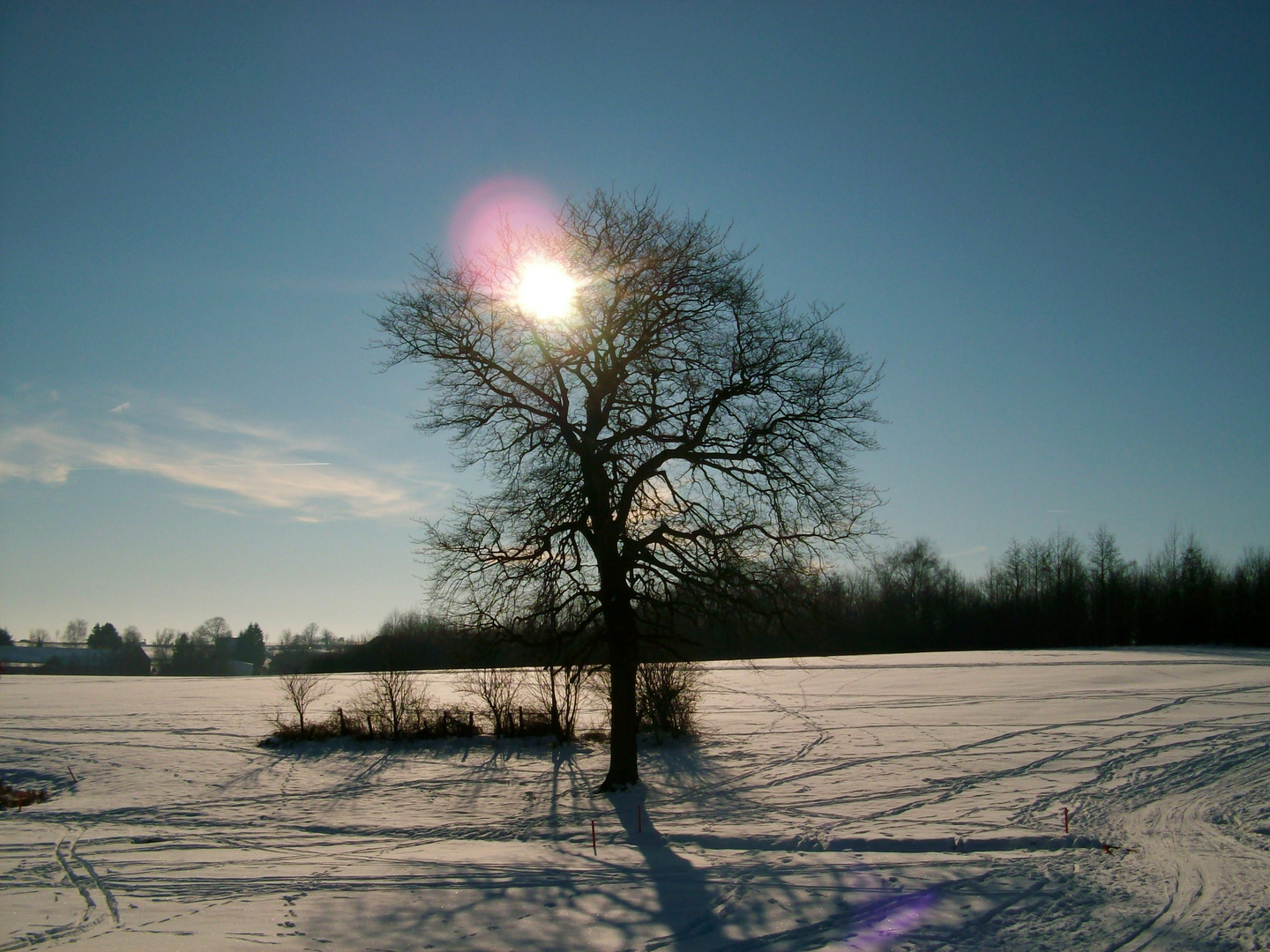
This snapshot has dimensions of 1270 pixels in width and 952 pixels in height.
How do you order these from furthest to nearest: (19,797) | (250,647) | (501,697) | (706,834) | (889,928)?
1. (250,647)
2. (501,697)
3. (19,797)
4. (706,834)
5. (889,928)

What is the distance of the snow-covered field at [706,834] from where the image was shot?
9727 millimetres

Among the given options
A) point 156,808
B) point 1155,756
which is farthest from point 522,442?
point 1155,756

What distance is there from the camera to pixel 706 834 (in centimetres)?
1582

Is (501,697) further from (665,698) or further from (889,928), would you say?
(889,928)

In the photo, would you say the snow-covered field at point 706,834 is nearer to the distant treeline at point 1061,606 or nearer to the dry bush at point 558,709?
the dry bush at point 558,709

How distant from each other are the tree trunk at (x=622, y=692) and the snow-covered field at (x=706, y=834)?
2.34 feet

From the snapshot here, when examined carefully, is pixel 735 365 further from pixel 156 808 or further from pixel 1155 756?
pixel 156 808

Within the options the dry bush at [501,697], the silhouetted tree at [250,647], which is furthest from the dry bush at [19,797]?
the silhouetted tree at [250,647]

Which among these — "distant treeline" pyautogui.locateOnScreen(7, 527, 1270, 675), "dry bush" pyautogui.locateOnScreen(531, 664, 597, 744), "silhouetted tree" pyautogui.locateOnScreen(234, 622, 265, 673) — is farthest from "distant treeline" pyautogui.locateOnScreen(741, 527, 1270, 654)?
"silhouetted tree" pyautogui.locateOnScreen(234, 622, 265, 673)

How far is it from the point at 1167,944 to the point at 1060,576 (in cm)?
8623

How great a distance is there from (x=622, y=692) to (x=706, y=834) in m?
3.89

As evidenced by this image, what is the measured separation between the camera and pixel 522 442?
18547mm

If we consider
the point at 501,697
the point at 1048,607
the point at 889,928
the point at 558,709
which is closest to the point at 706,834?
the point at 889,928

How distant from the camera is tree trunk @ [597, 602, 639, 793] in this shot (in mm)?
18031
